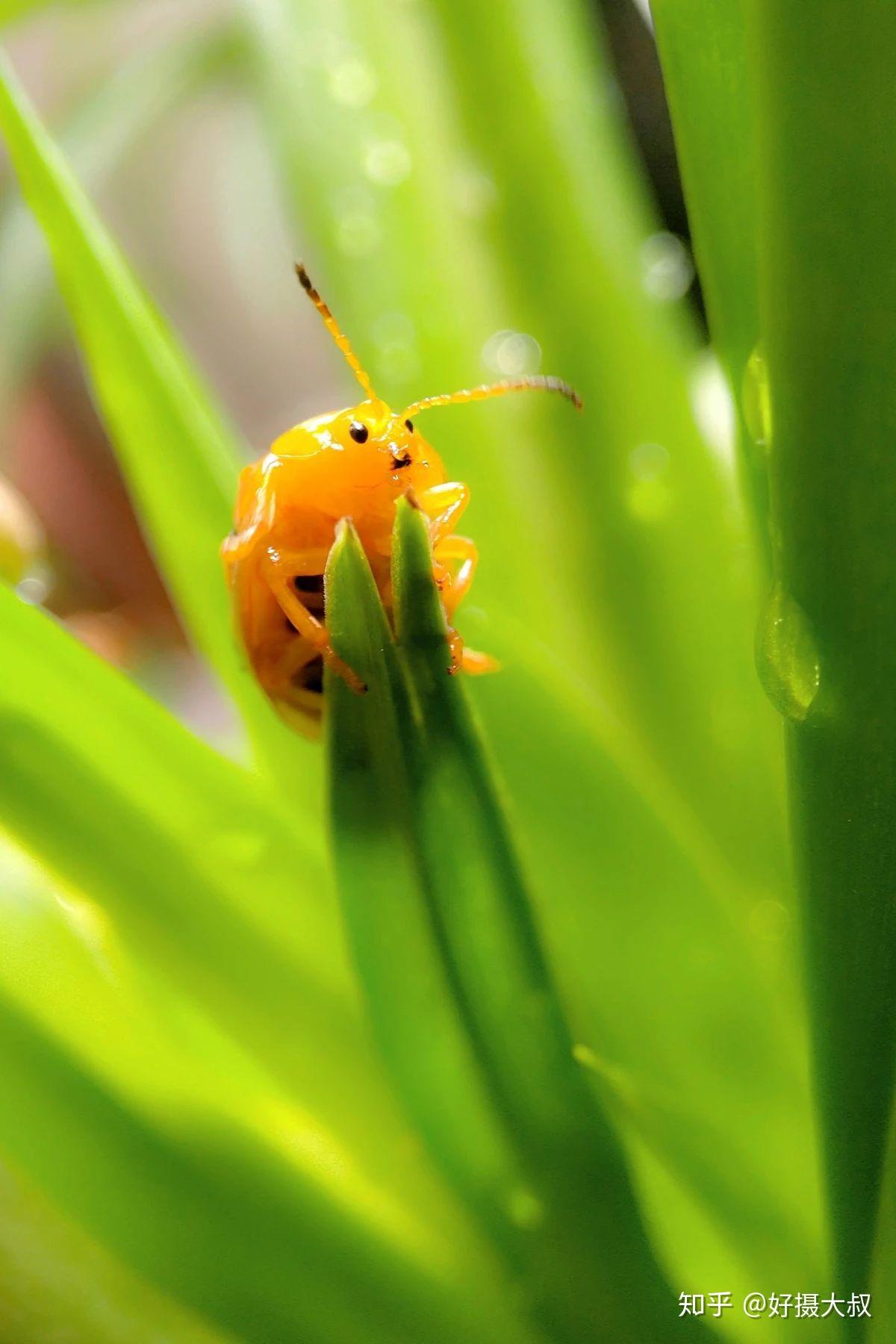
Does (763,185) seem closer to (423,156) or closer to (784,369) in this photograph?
(784,369)

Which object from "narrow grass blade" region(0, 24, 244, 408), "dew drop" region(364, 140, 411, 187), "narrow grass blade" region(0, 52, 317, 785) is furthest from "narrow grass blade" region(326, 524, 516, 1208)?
"narrow grass blade" region(0, 24, 244, 408)

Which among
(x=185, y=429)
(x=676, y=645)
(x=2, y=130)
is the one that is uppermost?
(x=2, y=130)

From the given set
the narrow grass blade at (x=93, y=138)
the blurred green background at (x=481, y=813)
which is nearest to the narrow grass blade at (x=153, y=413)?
the blurred green background at (x=481, y=813)

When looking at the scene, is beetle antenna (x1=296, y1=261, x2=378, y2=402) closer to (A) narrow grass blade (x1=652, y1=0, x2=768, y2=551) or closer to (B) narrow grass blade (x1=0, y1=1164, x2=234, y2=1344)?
(A) narrow grass blade (x1=652, y1=0, x2=768, y2=551)

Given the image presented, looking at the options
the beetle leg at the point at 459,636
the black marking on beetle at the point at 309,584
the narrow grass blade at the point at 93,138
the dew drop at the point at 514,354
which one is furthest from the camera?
the narrow grass blade at the point at 93,138

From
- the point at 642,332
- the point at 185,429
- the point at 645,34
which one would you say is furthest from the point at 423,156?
the point at 645,34

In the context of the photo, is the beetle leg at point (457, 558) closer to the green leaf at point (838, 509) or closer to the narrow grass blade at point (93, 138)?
the green leaf at point (838, 509)

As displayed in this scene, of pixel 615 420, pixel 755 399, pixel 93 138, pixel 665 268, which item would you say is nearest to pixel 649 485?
pixel 615 420
